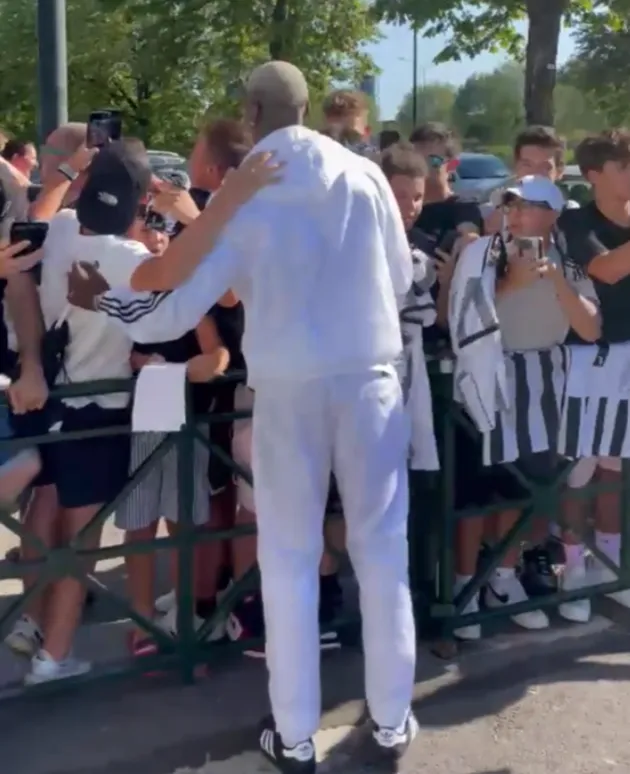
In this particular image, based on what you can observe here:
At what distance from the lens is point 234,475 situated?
4.23 meters

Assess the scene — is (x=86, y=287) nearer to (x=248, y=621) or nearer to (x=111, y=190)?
(x=111, y=190)

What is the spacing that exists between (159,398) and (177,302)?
0.51m

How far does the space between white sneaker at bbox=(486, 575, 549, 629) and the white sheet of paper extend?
1.61m

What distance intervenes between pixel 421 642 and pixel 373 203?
1.88 m

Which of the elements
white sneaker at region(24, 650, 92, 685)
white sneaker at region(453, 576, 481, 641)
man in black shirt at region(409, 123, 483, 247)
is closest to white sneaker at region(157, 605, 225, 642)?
white sneaker at region(24, 650, 92, 685)

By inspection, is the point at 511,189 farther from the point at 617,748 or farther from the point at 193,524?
the point at 617,748

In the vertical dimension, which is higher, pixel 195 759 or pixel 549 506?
pixel 549 506

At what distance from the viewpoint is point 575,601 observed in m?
4.73

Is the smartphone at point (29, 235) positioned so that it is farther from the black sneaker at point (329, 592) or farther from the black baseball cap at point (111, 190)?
the black sneaker at point (329, 592)

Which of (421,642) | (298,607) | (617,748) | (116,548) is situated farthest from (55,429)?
(617,748)

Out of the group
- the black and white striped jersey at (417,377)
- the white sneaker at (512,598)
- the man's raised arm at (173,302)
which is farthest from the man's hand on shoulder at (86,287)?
the white sneaker at (512,598)

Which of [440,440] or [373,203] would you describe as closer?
[373,203]

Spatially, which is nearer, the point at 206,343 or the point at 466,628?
the point at 206,343

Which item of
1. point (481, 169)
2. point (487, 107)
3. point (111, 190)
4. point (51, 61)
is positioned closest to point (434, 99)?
point (487, 107)
